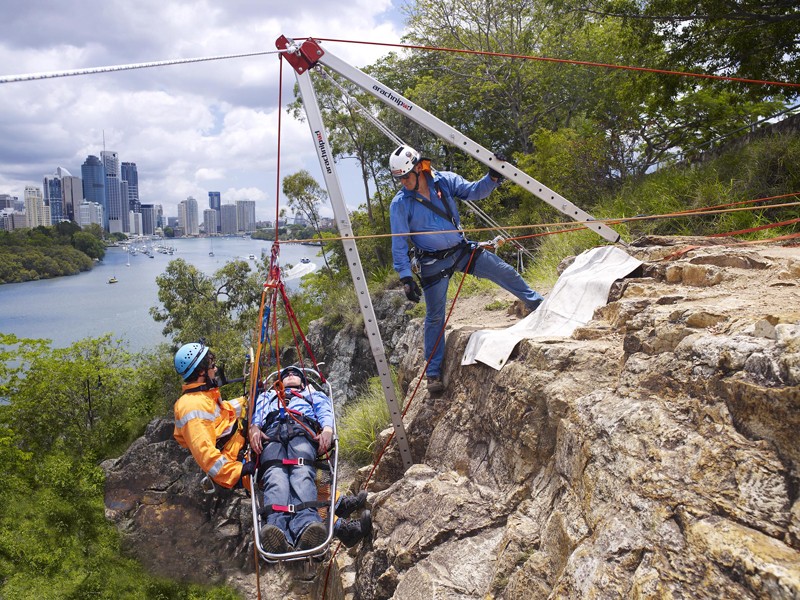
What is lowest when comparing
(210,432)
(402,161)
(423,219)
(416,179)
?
(210,432)

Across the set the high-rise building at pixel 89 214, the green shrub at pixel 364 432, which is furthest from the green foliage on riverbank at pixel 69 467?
the high-rise building at pixel 89 214

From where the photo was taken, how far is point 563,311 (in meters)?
4.96

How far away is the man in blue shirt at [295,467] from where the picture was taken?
4.46m

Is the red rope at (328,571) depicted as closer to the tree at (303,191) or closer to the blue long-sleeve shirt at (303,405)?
the blue long-sleeve shirt at (303,405)

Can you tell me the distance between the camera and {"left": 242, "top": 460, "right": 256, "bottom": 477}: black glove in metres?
4.91

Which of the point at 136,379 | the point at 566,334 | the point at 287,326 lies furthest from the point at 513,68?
the point at 136,379

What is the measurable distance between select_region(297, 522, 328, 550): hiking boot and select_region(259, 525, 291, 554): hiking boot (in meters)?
0.11

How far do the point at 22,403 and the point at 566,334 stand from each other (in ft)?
83.2

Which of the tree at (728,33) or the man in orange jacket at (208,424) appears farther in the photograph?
the tree at (728,33)

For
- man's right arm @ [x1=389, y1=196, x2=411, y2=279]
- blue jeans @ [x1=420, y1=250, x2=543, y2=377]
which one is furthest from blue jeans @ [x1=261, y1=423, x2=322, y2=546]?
man's right arm @ [x1=389, y1=196, x2=411, y2=279]

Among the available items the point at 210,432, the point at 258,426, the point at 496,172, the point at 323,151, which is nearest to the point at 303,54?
the point at 323,151

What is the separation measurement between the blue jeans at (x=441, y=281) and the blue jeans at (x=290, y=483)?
4.78 feet

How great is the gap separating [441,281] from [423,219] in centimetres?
62

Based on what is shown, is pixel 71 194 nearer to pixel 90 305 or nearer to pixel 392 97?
pixel 90 305
